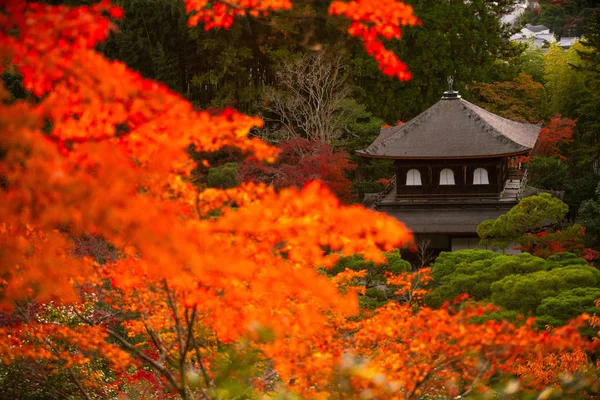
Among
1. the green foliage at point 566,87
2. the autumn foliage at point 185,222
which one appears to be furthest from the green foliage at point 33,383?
the green foliage at point 566,87

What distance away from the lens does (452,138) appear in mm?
22172

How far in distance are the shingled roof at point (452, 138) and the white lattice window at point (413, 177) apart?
33.5 inches

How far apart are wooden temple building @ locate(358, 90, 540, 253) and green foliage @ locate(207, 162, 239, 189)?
4207 mm

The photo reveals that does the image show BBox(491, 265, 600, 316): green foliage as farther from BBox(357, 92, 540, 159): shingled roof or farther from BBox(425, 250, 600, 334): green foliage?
BBox(357, 92, 540, 159): shingled roof

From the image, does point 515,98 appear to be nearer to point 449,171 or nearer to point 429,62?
point 429,62

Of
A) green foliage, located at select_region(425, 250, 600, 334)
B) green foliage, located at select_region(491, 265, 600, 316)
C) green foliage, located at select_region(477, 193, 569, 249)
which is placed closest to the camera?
green foliage, located at select_region(425, 250, 600, 334)

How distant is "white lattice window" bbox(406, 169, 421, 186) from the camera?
2269 centimetres

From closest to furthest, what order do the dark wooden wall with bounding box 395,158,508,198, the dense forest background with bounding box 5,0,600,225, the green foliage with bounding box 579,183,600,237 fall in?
the green foliage with bounding box 579,183,600,237 < the dark wooden wall with bounding box 395,158,508,198 < the dense forest background with bounding box 5,0,600,225

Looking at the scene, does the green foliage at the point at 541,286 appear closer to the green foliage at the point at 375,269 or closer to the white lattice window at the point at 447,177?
the green foliage at the point at 375,269

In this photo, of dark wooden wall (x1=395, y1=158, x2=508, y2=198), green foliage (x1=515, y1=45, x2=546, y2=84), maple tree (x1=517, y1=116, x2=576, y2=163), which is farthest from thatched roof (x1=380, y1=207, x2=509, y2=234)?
green foliage (x1=515, y1=45, x2=546, y2=84)

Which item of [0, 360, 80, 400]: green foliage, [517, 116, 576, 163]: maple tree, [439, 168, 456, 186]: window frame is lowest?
[0, 360, 80, 400]: green foliage

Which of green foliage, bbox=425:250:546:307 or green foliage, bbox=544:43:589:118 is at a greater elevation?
green foliage, bbox=544:43:589:118

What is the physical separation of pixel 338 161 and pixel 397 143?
220cm

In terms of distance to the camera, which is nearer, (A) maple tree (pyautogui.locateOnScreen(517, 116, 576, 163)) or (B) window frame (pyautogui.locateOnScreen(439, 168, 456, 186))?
(B) window frame (pyautogui.locateOnScreen(439, 168, 456, 186))
